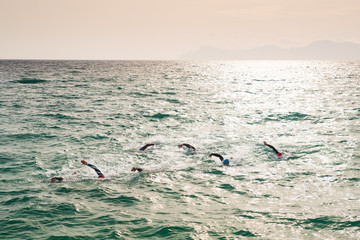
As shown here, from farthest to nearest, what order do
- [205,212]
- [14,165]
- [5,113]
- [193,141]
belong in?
[5,113] < [193,141] < [14,165] < [205,212]

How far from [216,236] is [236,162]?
8.86 m

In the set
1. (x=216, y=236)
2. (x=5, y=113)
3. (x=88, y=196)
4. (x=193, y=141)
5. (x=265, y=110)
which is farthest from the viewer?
(x=265, y=110)

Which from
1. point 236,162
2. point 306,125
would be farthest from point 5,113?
point 306,125

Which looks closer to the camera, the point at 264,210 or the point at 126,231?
the point at 126,231

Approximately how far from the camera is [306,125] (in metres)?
28.9

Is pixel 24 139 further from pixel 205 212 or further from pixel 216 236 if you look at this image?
pixel 216 236

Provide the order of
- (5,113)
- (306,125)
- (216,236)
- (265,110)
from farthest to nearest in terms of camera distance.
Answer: (265,110) → (5,113) → (306,125) → (216,236)

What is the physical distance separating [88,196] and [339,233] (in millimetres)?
10662

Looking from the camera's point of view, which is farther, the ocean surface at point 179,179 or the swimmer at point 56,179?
the swimmer at point 56,179

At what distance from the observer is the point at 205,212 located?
469 inches

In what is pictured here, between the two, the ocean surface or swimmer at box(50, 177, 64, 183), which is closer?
the ocean surface

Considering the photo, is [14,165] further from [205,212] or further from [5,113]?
[5,113]

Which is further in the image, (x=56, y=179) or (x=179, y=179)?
(x=179, y=179)

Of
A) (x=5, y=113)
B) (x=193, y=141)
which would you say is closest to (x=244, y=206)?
(x=193, y=141)
